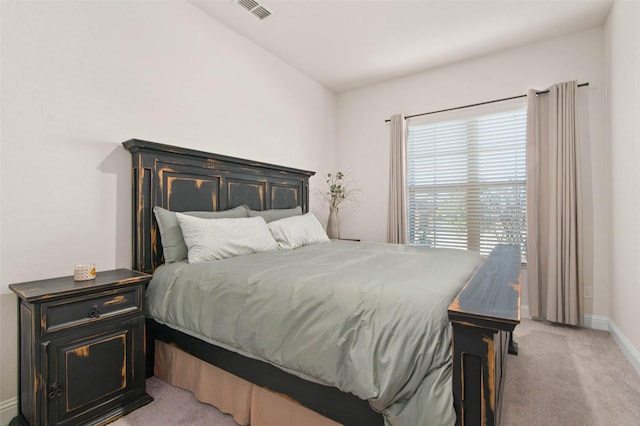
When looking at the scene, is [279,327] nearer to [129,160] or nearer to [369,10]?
[129,160]

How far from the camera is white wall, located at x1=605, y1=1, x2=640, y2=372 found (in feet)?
6.97

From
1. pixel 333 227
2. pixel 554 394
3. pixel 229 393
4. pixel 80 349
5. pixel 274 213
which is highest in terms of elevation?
pixel 274 213

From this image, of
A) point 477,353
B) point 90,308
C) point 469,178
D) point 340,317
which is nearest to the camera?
point 477,353

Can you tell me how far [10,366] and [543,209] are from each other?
4.26 meters

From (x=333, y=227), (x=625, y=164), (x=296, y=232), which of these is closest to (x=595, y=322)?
(x=625, y=164)

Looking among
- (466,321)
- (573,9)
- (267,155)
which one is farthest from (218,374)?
(573,9)

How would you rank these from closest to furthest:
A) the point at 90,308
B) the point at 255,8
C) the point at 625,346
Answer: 1. the point at 90,308
2. the point at 625,346
3. the point at 255,8

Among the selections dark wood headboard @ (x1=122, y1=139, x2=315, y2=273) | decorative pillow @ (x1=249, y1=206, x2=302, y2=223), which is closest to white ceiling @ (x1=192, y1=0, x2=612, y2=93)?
dark wood headboard @ (x1=122, y1=139, x2=315, y2=273)

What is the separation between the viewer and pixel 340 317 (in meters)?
1.20

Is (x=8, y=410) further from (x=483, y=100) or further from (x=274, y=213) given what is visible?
(x=483, y=100)

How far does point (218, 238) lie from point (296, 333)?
3.48 ft

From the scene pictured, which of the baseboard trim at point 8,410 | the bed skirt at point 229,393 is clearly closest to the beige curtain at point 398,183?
the bed skirt at point 229,393

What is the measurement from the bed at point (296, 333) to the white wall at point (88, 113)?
201mm

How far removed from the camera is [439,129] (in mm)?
3795
